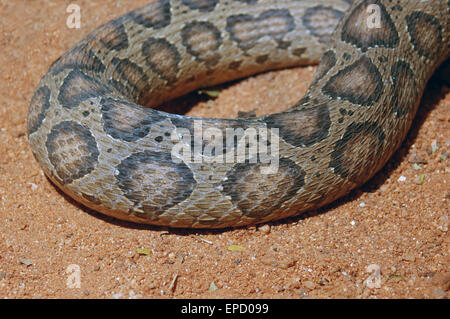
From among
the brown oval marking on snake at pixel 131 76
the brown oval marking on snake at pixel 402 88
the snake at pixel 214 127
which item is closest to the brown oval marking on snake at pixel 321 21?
the snake at pixel 214 127

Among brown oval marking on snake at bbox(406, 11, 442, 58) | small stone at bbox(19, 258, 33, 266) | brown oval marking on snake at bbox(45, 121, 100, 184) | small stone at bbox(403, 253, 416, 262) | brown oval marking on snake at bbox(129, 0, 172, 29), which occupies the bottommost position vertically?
small stone at bbox(403, 253, 416, 262)

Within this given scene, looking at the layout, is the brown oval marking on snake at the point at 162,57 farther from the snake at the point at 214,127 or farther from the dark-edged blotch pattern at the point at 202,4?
the dark-edged blotch pattern at the point at 202,4

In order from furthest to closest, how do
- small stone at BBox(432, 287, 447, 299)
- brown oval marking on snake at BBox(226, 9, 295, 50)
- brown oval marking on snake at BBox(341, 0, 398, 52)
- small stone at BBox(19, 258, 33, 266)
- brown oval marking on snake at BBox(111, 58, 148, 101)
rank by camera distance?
brown oval marking on snake at BBox(226, 9, 295, 50), brown oval marking on snake at BBox(111, 58, 148, 101), brown oval marking on snake at BBox(341, 0, 398, 52), small stone at BBox(19, 258, 33, 266), small stone at BBox(432, 287, 447, 299)

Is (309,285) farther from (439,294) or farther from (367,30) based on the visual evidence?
(367,30)

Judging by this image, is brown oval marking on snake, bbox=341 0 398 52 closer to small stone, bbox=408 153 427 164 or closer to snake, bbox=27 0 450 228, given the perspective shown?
snake, bbox=27 0 450 228

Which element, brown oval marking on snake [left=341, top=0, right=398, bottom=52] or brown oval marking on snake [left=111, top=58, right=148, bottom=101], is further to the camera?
brown oval marking on snake [left=111, top=58, right=148, bottom=101]

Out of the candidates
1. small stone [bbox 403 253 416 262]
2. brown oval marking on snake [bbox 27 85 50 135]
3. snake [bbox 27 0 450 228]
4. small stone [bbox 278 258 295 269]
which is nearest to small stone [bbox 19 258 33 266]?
snake [bbox 27 0 450 228]

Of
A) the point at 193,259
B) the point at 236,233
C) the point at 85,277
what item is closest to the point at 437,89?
the point at 236,233
